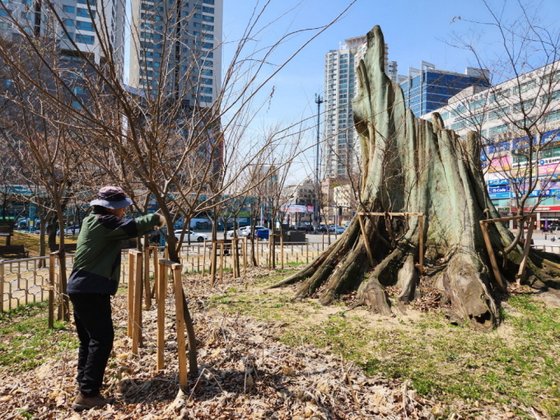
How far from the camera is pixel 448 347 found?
429 centimetres

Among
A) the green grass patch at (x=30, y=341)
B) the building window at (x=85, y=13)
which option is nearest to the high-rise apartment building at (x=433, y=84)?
the building window at (x=85, y=13)

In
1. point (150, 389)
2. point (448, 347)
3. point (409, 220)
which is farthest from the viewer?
point (409, 220)

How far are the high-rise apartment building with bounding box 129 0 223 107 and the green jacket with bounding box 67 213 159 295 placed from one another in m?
1.05

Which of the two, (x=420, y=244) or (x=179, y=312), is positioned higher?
(x=420, y=244)

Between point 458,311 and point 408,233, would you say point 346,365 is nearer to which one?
point 458,311

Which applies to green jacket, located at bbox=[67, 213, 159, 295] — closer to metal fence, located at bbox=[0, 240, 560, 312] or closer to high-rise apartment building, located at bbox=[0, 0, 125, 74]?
high-rise apartment building, located at bbox=[0, 0, 125, 74]

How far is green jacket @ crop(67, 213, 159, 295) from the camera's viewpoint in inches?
116

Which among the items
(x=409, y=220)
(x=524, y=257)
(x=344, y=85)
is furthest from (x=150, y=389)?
(x=344, y=85)

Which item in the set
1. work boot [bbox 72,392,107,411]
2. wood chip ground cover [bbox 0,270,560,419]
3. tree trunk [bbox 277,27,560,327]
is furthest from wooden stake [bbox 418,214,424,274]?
work boot [bbox 72,392,107,411]

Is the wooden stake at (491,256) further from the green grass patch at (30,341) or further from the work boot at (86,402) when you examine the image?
the green grass patch at (30,341)

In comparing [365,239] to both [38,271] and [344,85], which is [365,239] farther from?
[344,85]

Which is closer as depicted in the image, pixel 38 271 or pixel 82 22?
pixel 82 22

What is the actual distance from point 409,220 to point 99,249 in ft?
18.8

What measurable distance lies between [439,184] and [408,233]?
1227 mm
